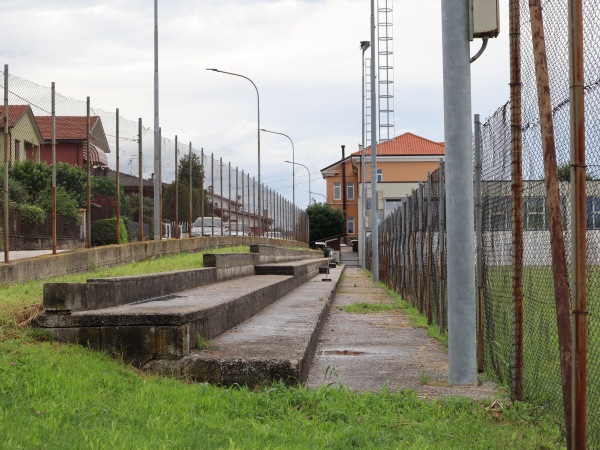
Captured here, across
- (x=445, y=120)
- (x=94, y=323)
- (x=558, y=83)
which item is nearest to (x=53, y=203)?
(x=94, y=323)

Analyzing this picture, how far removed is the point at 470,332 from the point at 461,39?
2.21m

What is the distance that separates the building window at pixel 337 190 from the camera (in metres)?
78.4

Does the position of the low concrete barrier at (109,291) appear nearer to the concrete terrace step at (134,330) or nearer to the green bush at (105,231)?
the concrete terrace step at (134,330)

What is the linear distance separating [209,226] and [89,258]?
12.2 m

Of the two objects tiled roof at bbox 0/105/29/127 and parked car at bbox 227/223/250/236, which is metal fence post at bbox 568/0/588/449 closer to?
tiled roof at bbox 0/105/29/127

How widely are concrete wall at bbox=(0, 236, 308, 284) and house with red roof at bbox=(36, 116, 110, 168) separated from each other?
1.54m

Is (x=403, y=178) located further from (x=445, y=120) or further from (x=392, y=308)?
(x=445, y=120)

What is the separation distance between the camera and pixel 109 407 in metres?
4.88

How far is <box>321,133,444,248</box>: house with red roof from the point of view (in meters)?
68.6

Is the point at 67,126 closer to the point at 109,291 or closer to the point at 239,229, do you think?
the point at 109,291

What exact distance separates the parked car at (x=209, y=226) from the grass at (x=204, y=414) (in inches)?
717

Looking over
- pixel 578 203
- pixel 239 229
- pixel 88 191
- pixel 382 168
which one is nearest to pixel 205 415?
pixel 578 203

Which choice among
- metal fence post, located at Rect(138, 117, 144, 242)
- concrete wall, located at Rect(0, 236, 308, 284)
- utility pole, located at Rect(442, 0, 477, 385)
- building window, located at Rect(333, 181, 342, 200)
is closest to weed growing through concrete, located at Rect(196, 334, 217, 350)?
utility pole, located at Rect(442, 0, 477, 385)

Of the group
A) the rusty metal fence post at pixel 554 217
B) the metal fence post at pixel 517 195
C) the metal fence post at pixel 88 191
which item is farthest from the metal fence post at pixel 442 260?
the metal fence post at pixel 88 191
